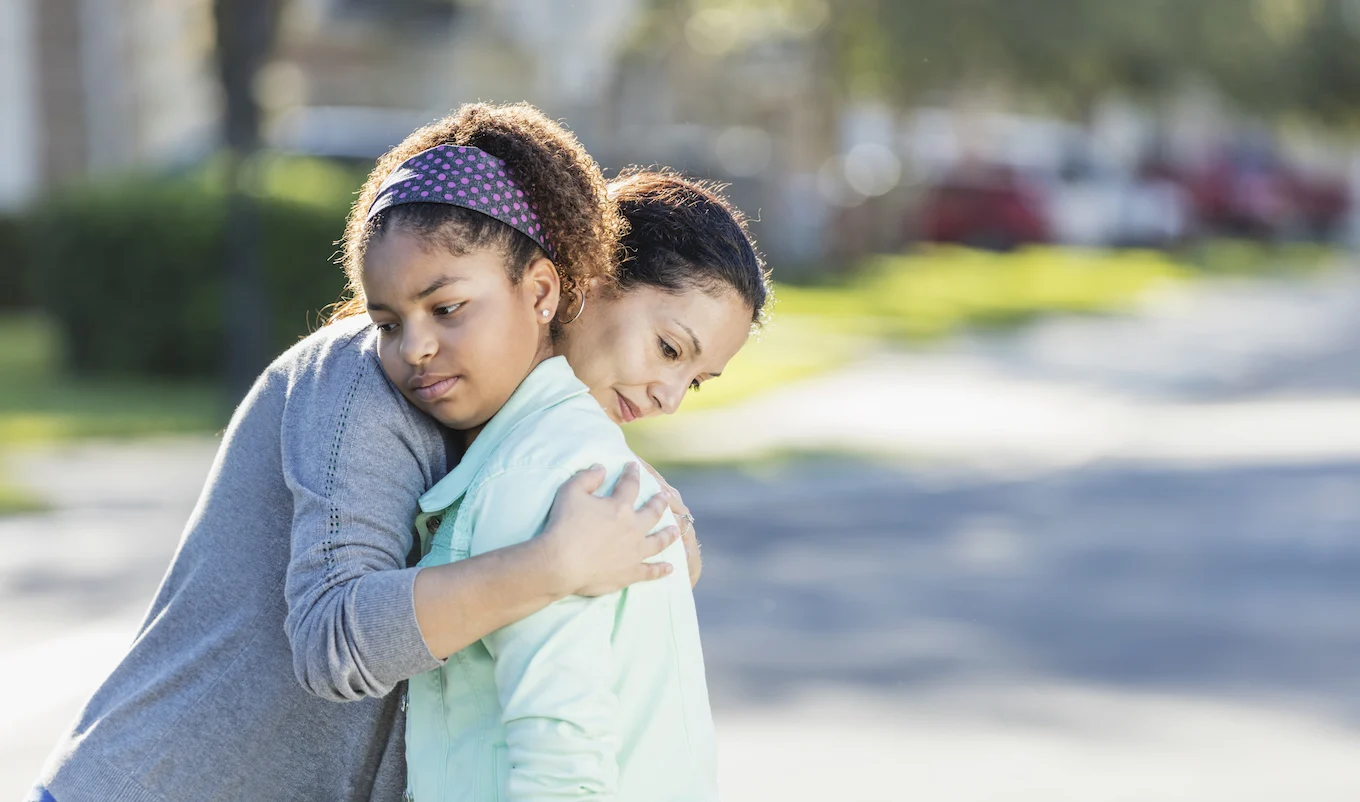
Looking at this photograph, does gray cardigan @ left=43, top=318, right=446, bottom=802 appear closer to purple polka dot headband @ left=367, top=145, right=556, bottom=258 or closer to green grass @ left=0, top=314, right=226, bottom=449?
purple polka dot headband @ left=367, top=145, right=556, bottom=258

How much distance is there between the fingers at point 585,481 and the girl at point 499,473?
2 centimetres

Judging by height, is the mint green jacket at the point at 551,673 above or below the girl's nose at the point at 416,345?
below

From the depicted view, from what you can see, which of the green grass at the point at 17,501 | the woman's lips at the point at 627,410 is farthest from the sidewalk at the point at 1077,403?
the woman's lips at the point at 627,410

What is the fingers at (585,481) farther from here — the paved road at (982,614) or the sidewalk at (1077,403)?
the sidewalk at (1077,403)

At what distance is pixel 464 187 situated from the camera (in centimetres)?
216

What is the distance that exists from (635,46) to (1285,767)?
85.8ft

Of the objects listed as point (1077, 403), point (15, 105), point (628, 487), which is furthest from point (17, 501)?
point (15, 105)

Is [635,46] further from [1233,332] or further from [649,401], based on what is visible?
[649,401]

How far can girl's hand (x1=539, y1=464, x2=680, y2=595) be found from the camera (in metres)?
2.07

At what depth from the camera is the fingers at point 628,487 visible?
216 cm

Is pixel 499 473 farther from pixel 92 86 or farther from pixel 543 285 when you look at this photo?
pixel 92 86

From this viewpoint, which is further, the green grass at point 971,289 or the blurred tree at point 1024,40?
the blurred tree at point 1024,40

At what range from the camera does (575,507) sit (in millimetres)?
2113

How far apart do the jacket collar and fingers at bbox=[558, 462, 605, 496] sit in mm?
96
